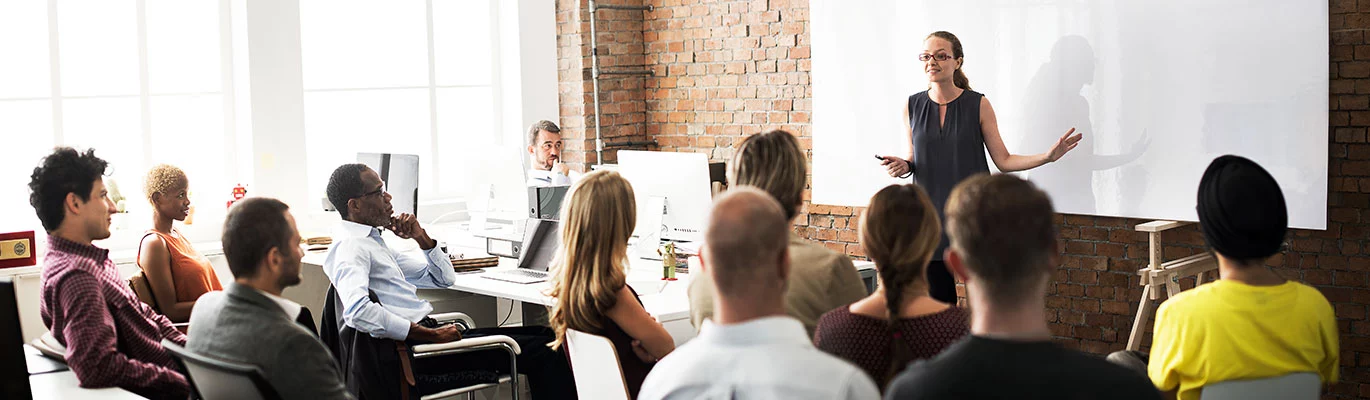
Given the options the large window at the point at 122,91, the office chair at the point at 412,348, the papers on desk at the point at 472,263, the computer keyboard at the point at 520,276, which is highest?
the large window at the point at 122,91

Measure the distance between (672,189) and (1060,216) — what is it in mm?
1851

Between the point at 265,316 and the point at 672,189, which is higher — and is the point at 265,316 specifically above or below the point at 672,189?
below

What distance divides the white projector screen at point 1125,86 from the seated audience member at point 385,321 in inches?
97.7

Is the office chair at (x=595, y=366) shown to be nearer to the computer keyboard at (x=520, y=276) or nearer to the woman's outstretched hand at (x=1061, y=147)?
the computer keyboard at (x=520, y=276)

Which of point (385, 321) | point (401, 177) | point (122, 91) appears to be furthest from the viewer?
point (122, 91)

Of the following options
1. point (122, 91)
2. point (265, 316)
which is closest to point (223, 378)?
point (265, 316)

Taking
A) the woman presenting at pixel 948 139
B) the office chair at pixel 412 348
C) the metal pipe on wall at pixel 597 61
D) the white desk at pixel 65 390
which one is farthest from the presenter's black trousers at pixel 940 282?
the metal pipe on wall at pixel 597 61

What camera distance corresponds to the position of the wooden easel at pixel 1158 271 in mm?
4668

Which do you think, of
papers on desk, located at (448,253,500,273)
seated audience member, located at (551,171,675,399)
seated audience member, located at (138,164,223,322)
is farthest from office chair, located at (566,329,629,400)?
papers on desk, located at (448,253,500,273)

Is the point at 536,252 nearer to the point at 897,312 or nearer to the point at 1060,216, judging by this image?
the point at 1060,216

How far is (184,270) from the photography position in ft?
13.9

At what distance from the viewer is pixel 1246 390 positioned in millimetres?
2414

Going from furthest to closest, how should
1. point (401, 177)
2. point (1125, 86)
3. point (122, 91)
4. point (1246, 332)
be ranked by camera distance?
point (122, 91) → point (401, 177) → point (1125, 86) → point (1246, 332)

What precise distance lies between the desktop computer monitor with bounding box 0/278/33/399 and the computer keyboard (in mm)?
2139
